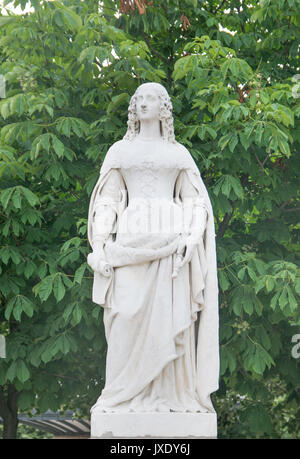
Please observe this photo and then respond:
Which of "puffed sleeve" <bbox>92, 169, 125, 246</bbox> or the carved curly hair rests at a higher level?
the carved curly hair

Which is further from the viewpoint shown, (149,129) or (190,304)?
(149,129)

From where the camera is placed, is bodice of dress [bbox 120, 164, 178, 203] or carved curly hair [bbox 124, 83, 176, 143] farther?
carved curly hair [bbox 124, 83, 176, 143]

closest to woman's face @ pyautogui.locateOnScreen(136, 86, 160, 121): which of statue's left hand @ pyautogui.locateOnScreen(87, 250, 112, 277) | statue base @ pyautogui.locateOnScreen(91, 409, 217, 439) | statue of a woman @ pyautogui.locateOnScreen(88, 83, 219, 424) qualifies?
statue of a woman @ pyautogui.locateOnScreen(88, 83, 219, 424)

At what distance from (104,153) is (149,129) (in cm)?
168

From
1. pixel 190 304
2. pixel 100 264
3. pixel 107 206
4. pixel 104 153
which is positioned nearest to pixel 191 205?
pixel 107 206

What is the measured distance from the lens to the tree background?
8.99 meters

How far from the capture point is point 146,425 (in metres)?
6.96

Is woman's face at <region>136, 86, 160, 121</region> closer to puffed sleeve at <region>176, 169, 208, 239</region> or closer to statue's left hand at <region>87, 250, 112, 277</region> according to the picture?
puffed sleeve at <region>176, 169, 208, 239</region>

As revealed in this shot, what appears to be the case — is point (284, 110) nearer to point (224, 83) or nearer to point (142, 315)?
point (224, 83)

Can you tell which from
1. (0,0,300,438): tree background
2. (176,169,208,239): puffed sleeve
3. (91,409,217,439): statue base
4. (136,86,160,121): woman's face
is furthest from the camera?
(0,0,300,438): tree background

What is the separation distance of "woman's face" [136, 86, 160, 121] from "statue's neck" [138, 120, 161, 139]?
0.08m

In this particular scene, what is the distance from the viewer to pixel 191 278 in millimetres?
7434

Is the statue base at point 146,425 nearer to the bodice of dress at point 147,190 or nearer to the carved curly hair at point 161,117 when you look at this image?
the bodice of dress at point 147,190

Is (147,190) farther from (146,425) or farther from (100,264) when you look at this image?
(146,425)
